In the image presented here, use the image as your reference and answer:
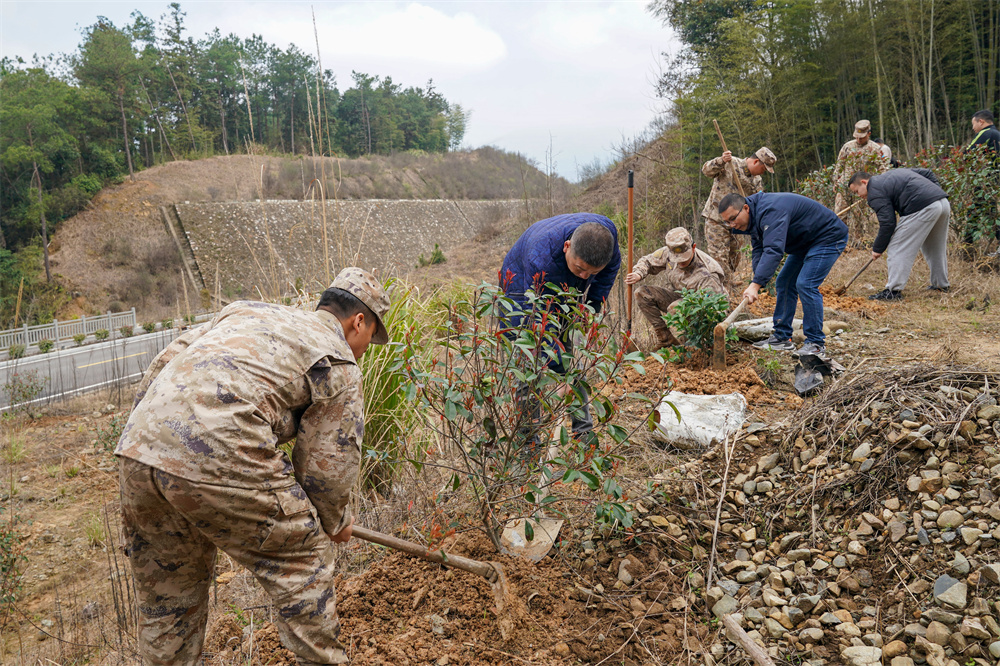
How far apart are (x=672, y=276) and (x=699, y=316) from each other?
0.74 m

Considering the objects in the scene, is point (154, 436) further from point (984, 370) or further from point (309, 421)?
point (984, 370)

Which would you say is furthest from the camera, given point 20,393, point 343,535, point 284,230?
point 284,230

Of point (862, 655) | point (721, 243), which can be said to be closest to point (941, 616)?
point (862, 655)

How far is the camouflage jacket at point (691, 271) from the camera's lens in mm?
4922

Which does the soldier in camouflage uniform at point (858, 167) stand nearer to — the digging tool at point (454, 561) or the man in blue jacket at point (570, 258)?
the man in blue jacket at point (570, 258)

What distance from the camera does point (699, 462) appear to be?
2.92m

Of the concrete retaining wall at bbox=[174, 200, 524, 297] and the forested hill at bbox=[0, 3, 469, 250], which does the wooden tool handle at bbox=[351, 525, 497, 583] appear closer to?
the concrete retaining wall at bbox=[174, 200, 524, 297]

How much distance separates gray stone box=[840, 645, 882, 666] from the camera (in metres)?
1.82

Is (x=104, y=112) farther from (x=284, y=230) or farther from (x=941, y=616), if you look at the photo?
(x=941, y=616)

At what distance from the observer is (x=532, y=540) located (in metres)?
2.48

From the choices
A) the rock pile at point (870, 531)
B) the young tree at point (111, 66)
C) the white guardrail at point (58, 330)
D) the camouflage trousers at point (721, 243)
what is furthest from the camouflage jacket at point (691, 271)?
the young tree at point (111, 66)

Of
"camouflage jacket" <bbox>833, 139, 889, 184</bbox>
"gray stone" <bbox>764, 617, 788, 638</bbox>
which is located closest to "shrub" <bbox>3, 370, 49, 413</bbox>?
"gray stone" <bbox>764, 617, 788, 638</bbox>

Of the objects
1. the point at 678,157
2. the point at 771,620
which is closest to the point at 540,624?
the point at 771,620

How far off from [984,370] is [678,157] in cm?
1194
